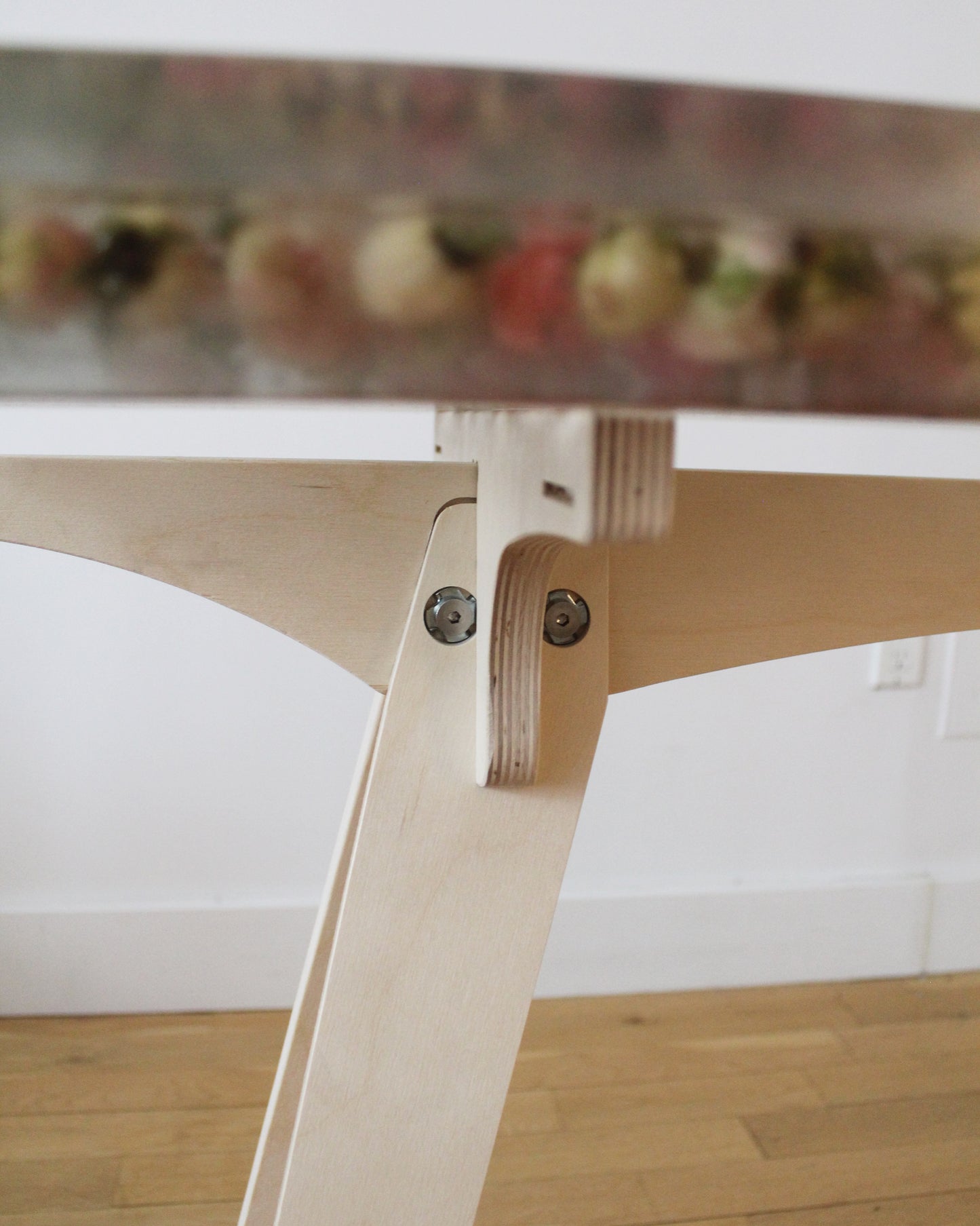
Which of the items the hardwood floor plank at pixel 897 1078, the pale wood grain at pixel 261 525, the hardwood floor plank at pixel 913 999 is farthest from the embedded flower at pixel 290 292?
the hardwood floor plank at pixel 913 999

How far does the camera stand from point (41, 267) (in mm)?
247

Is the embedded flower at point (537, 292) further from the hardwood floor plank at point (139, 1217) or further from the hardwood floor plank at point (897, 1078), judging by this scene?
the hardwood floor plank at point (897, 1078)

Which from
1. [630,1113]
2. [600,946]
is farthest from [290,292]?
[600,946]

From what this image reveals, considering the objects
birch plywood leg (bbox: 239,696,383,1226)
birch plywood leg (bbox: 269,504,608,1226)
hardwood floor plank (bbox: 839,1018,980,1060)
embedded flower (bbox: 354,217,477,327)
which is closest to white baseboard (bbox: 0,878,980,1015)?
hardwood floor plank (bbox: 839,1018,980,1060)

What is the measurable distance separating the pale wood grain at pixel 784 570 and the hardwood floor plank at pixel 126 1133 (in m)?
0.84

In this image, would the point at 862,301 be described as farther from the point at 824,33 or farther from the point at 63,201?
the point at 824,33

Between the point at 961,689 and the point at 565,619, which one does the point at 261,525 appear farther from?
the point at 961,689

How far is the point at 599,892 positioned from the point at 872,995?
39 cm

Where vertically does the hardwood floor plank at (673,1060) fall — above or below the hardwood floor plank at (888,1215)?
below

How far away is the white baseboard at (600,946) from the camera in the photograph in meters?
1.28

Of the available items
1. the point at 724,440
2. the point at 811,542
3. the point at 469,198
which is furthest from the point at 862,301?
the point at 724,440

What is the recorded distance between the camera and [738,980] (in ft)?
4.60

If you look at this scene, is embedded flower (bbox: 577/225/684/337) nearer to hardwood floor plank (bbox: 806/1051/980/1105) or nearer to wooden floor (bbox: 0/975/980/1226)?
wooden floor (bbox: 0/975/980/1226)

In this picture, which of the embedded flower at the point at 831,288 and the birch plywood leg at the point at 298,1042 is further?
the birch plywood leg at the point at 298,1042
